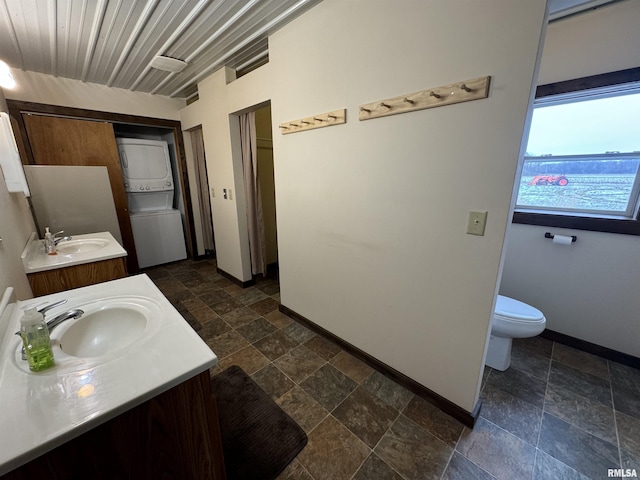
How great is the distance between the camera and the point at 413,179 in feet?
4.77

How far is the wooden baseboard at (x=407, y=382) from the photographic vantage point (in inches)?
57.9

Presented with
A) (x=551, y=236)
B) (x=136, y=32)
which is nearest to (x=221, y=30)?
(x=136, y=32)

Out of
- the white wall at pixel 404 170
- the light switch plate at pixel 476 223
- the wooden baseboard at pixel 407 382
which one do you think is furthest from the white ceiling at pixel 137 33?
the wooden baseboard at pixel 407 382

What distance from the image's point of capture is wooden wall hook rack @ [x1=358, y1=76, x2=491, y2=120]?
1.15m

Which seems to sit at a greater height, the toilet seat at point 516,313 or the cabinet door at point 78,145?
the cabinet door at point 78,145

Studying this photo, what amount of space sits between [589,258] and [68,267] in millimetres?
3891

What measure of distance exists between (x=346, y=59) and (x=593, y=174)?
2.14 metres

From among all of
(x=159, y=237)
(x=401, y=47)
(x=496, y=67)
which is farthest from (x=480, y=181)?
(x=159, y=237)

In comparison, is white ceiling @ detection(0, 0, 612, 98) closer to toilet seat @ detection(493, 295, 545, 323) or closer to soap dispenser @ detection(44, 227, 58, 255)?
soap dispenser @ detection(44, 227, 58, 255)

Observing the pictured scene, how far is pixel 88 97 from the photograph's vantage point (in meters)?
3.13

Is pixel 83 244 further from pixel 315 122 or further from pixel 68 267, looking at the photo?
pixel 315 122

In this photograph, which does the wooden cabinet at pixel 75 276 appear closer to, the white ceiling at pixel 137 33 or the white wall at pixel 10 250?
the white wall at pixel 10 250

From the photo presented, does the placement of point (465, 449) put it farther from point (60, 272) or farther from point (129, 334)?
point (60, 272)

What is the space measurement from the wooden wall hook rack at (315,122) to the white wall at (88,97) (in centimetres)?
270
